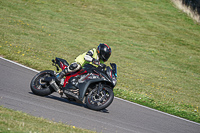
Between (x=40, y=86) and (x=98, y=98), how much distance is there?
6.32 feet

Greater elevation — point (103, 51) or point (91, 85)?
point (103, 51)

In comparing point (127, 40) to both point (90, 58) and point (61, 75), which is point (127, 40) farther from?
point (90, 58)

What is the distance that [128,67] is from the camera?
750 inches

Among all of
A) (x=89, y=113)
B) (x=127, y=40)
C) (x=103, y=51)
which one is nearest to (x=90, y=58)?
(x=103, y=51)

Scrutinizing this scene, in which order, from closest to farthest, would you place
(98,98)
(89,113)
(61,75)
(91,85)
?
(89,113), (98,98), (91,85), (61,75)

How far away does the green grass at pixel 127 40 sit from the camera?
1414 centimetres

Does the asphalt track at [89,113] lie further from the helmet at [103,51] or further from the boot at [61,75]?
the helmet at [103,51]

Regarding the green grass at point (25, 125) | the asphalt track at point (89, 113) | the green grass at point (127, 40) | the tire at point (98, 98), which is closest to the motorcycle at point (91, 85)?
the tire at point (98, 98)

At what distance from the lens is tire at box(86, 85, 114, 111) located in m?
7.38

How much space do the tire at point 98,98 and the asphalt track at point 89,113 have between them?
7.2 inches

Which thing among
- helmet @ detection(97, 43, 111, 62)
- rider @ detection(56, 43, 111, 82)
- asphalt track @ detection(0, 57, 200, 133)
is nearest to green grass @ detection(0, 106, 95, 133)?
asphalt track @ detection(0, 57, 200, 133)

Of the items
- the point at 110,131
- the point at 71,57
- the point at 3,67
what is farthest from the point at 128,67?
the point at 110,131

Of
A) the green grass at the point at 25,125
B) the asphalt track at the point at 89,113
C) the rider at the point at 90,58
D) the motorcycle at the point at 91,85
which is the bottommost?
the asphalt track at the point at 89,113

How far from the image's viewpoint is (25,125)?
4648mm
